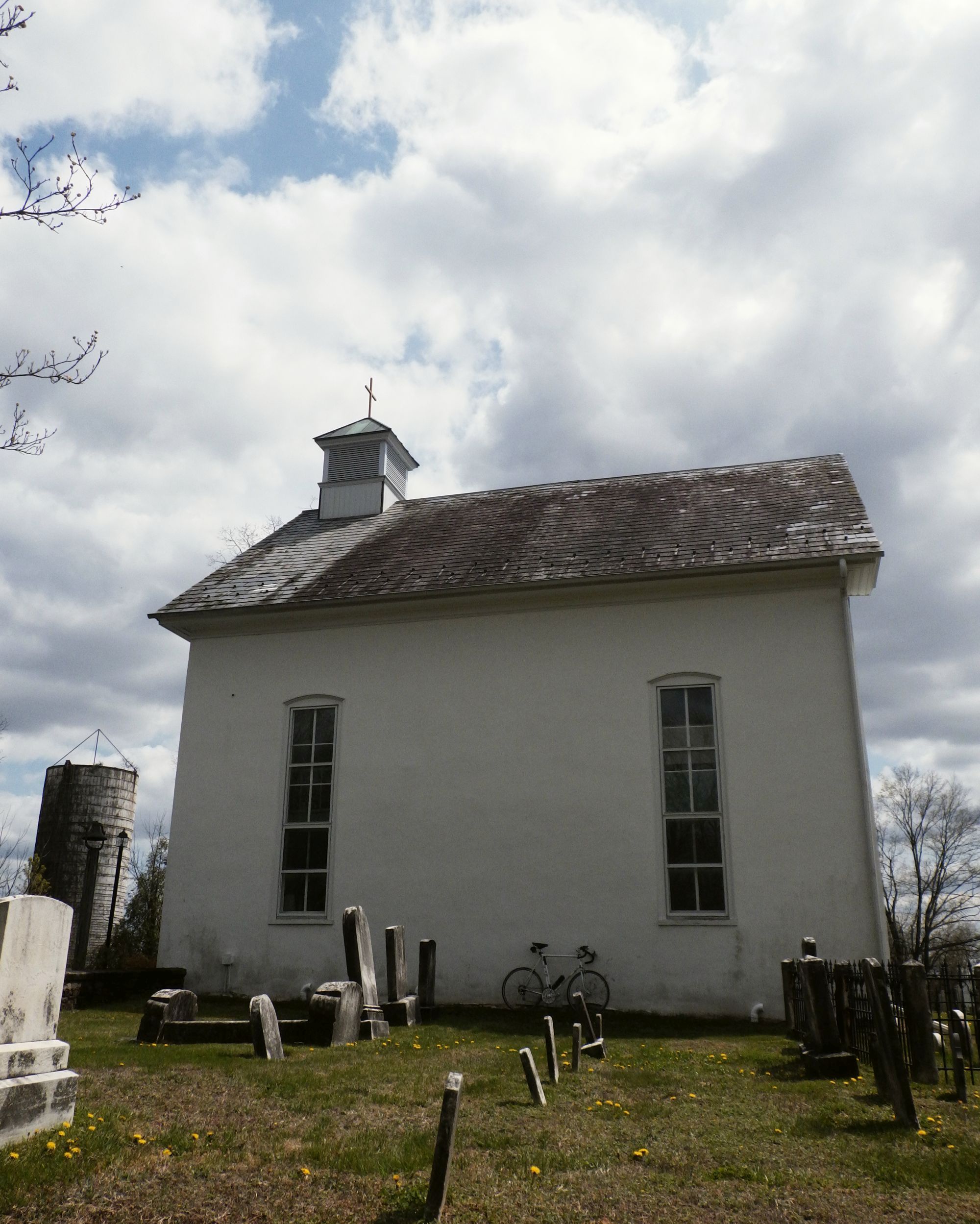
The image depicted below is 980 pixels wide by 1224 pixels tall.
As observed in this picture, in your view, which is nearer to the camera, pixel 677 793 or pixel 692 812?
pixel 692 812

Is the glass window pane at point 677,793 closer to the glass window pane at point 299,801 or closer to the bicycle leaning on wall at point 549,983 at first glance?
the bicycle leaning on wall at point 549,983

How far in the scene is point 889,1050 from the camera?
7.14 meters

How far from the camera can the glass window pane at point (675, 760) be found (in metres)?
14.2

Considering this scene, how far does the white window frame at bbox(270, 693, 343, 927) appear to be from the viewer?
49.7 ft

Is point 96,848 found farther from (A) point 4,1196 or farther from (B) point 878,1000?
(B) point 878,1000

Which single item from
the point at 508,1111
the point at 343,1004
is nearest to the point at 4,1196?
the point at 508,1111

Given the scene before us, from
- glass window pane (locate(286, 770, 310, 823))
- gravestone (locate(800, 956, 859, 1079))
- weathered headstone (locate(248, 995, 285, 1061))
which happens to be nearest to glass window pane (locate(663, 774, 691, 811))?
gravestone (locate(800, 956, 859, 1079))

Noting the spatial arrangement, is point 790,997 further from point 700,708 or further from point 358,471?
point 358,471

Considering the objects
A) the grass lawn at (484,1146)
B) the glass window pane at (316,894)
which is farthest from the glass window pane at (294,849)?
the grass lawn at (484,1146)

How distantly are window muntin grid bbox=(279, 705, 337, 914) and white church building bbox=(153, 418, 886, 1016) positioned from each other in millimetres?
41

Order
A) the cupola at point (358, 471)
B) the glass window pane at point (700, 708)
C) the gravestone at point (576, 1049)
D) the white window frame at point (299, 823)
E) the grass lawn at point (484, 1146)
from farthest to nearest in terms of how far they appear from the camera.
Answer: the cupola at point (358, 471) → the white window frame at point (299, 823) → the glass window pane at point (700, 708) → the gravestone at point (576, 1049) → the grass lawn at point (484, 1146)

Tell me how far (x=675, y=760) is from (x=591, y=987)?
3434 millimetres

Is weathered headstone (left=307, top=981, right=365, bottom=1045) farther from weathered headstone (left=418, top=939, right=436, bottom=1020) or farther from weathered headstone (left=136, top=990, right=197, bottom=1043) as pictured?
weathered headstone (left=418, top=939, right=436, bottom=1020)

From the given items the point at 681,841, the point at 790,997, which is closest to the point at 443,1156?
the point at 790,997
